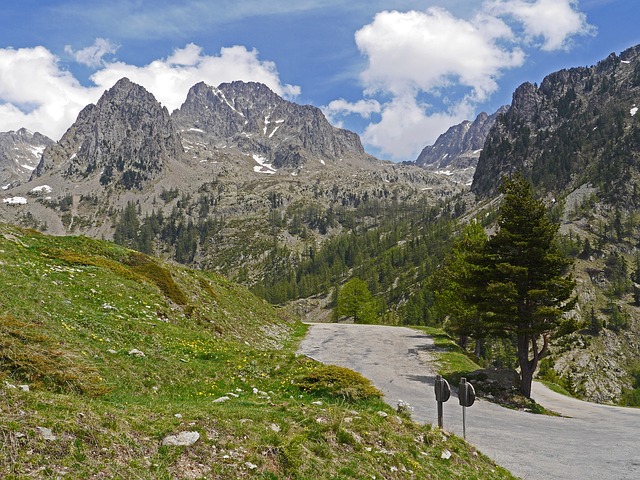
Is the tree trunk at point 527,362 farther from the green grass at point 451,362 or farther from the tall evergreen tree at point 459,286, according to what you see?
the tall evergreen tree at point 459,286

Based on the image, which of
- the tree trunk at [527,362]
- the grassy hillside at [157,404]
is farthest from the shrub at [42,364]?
the tree trunk at [527,362]

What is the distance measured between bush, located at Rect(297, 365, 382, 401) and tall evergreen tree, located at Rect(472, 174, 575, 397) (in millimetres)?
14645

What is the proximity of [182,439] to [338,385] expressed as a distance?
8968 millimetres

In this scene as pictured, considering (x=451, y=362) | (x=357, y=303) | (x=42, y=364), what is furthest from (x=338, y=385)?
(x=357, y=303)

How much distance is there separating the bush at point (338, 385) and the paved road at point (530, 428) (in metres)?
3.12

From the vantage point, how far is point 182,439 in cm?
861

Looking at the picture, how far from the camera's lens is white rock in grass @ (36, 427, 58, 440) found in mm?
7191

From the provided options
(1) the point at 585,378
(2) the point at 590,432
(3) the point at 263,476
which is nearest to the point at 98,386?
(3) the point at 263,476

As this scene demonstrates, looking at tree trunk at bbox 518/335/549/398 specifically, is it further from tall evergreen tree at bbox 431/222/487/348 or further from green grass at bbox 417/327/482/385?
tall evergreen tree at bbox 431/222/487/348

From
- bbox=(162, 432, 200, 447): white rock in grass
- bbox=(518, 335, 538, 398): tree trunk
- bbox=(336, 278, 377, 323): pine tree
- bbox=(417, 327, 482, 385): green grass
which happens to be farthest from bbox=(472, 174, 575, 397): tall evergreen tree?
bbox=(336, 278, 377, 323): pine tree

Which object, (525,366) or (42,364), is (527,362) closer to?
(525,366)

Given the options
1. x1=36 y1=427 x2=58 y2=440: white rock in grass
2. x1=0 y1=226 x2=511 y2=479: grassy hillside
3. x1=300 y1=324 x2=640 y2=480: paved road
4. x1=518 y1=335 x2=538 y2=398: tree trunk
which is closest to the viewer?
x1=36 y1=427 x2=58 y2=440: white rock in grass

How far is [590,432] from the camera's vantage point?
20281 mm

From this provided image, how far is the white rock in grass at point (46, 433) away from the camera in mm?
7191
